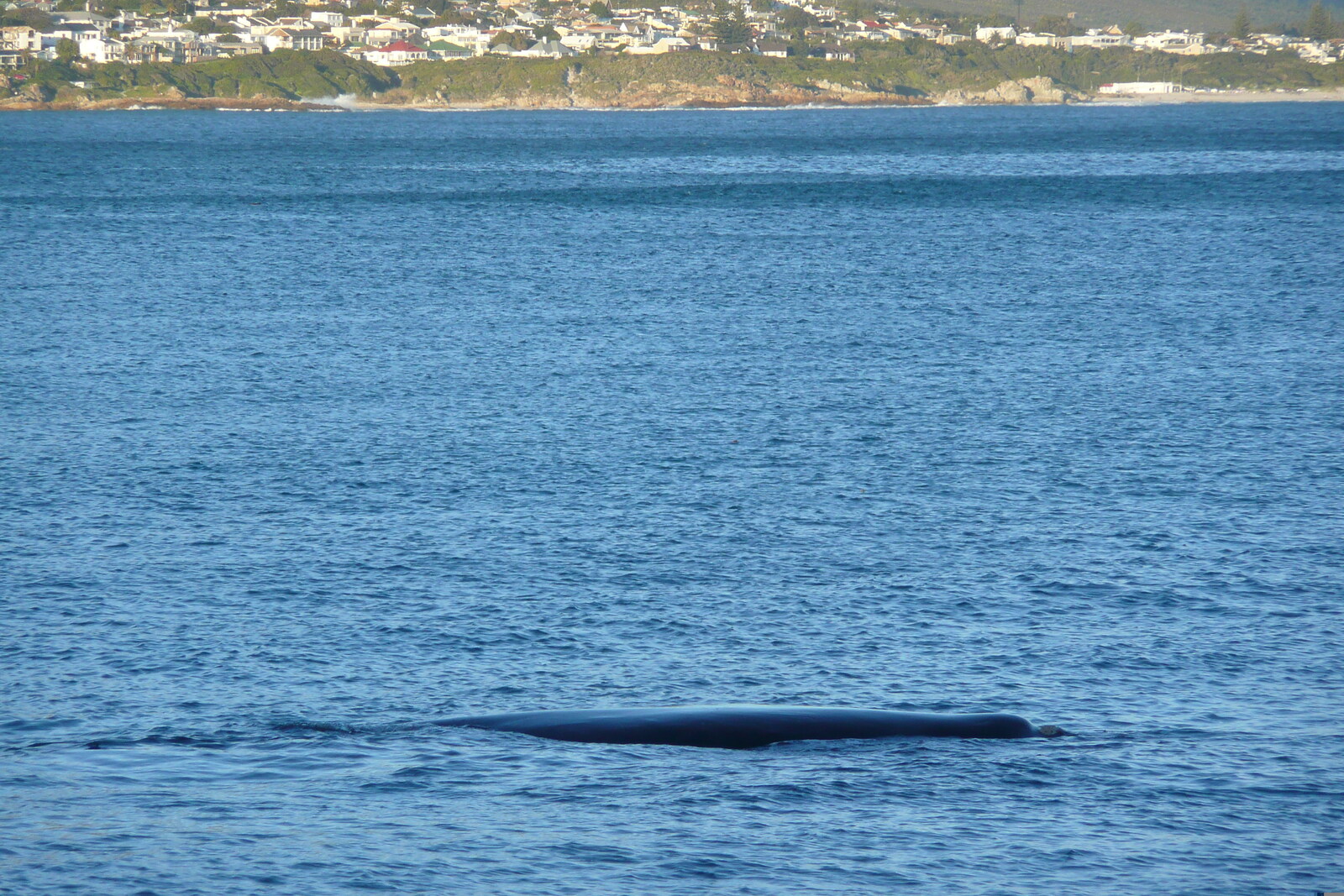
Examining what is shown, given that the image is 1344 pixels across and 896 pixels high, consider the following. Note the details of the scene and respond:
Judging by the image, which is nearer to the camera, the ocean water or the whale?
the ocean water

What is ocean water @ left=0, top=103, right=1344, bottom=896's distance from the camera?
1995 centimetres

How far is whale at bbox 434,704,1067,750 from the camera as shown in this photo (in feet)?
75.0

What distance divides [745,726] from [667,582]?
26.9 ft

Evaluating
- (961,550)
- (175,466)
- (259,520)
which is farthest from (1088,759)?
(175,466)

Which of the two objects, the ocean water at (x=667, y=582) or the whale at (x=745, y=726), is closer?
the ocean water at (x=667, y=582)

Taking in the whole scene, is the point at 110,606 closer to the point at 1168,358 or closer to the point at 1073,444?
the point at 1073,444

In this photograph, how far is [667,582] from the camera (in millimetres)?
30953

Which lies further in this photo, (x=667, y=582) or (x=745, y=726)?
(x=667, y=582)

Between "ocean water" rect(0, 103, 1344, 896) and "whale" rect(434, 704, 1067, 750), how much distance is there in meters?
0.40

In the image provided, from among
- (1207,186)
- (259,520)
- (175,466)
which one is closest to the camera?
(259,520)

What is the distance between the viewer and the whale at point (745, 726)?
2286 cm

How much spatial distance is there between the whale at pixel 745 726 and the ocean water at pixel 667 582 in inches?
15.6

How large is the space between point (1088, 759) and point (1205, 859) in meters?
3.22

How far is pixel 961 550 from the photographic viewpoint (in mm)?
33062
